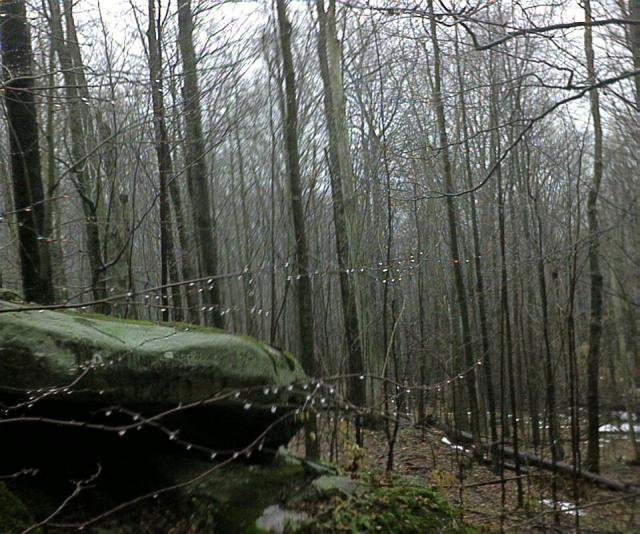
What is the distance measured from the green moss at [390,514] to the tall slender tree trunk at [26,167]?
11.8 ft

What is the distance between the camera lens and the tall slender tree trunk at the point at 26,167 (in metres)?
6.55

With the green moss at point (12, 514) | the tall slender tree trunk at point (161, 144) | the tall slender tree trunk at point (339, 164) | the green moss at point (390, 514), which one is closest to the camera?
the green moss at point (12, 514)

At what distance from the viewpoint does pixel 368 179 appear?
1141 centimetres

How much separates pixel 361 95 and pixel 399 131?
104 centimetres

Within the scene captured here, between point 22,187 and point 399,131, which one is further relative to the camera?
point 399,131

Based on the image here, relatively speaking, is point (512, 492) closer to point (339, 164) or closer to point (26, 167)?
point (339, 164)

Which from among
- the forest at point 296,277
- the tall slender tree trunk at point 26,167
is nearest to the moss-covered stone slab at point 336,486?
the forest at point 296,277

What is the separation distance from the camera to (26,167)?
6750mm

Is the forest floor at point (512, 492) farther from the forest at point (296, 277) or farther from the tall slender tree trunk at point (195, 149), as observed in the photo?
the tall slender tree trunk at point (195, 149)

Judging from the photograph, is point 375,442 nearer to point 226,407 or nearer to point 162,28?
point 226,407

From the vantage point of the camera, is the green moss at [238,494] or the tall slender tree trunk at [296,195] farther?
the tall slender tree trunk at [296,195]

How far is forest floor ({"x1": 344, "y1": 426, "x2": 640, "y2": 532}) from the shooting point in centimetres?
601

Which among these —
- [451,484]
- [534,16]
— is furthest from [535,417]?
[534,16]

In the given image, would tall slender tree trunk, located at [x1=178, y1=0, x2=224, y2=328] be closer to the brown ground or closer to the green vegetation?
the brown ground
